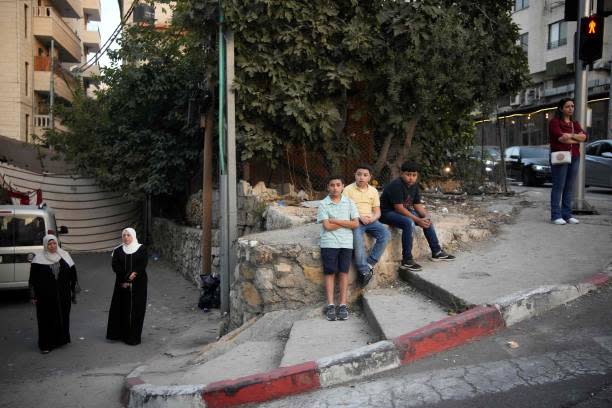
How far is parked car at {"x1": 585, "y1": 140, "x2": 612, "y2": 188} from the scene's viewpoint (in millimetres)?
16266

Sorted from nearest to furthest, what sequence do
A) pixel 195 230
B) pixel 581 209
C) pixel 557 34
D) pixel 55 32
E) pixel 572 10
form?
pixel 572 10, pixel 581 209, pixel 195 230, pixel 55 32, pixel 557 34

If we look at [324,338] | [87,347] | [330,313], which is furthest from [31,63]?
[324,338]

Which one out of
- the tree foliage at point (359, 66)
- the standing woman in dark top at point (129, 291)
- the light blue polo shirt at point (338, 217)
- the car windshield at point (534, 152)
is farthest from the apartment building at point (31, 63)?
the light blue polo shirt at point (338, 217)

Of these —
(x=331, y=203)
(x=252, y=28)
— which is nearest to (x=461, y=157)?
(x=252, y=28)

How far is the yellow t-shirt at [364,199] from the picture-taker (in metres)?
6.81

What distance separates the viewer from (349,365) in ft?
15.4

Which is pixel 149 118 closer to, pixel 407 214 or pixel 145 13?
pixel 145 13

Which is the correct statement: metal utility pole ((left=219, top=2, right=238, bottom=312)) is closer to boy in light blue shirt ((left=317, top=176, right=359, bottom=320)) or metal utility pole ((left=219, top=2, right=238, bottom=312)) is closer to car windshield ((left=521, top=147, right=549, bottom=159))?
boy in light blue shirt ((left=317, top=176, right=359, bottom=320))

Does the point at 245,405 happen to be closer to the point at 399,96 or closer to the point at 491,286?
the point at 491,286

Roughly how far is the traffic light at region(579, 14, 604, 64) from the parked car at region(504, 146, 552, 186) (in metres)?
11.2

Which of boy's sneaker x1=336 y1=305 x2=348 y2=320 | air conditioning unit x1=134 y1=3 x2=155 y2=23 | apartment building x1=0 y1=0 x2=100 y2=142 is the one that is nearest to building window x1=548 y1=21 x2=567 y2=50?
air conditioning unit x1=134 y1=3 x2=155 y2=23

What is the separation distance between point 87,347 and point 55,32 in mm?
25017

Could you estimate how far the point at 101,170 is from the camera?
56.0ft

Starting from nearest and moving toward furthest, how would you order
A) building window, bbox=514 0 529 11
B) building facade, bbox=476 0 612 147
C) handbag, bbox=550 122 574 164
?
handbag, bbox=550 122 574 164 → building facade, bbox=476 0 612 147 → building window, bbox=514 0 529 11
